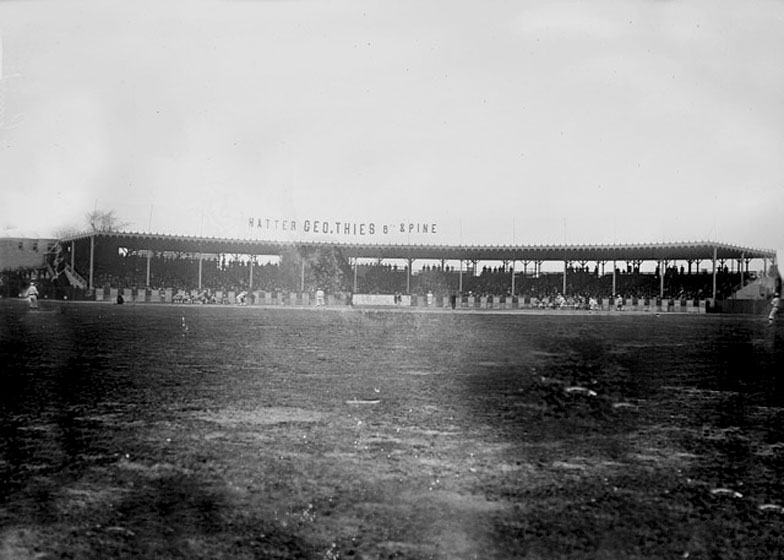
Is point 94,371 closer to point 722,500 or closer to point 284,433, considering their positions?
point 284,433

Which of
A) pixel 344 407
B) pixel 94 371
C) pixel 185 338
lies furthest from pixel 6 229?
pixel 344 407

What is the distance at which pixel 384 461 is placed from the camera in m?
5.23

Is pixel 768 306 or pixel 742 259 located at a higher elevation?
pixel 742 259

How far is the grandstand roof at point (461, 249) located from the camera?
148 ft

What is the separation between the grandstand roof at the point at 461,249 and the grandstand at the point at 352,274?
7cm

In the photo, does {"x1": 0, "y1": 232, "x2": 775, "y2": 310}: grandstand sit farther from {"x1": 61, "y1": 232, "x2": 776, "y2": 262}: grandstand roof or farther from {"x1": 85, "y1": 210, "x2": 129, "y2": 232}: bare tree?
{"x1": 85, "y1": 210, "x2": 129, "y2": 232}: bare tree

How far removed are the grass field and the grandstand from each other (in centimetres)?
3275

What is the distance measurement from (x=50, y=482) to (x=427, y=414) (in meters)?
3.64

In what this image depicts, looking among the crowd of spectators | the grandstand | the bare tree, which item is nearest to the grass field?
the grandstand

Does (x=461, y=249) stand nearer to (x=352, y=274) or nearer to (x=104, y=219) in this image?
(x=352, y=274)

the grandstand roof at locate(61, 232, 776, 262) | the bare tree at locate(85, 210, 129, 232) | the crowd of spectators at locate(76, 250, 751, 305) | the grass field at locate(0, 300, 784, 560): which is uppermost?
the bare tree at locate(85, 210, 129, 232)

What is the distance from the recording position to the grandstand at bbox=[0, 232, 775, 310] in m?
45.1

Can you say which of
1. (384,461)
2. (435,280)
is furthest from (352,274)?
(384,461)

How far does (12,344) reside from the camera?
13.3 metres
